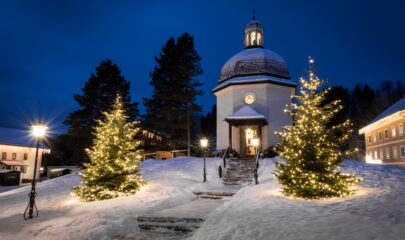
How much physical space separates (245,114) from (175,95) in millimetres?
11083

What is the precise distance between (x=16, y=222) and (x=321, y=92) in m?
14.3

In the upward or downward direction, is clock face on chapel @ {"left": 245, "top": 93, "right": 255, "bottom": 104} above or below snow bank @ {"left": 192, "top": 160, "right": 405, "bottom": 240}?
above

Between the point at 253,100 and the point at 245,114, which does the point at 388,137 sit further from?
the point at 245,114

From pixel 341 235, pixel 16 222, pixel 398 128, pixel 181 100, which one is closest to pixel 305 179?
pixel 341 235

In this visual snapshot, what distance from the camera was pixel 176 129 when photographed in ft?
119

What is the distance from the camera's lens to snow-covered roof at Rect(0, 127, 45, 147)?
161 ft

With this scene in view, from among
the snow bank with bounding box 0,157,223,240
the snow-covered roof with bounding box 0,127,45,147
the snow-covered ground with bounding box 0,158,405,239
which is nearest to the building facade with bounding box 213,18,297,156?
the snow bank with bounding box 0,157,223,240

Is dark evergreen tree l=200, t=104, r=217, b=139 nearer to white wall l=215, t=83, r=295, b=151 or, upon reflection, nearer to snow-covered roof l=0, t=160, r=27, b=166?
snow-covered roof l=0, t=160, r=27, b=166

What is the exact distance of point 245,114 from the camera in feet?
84.9

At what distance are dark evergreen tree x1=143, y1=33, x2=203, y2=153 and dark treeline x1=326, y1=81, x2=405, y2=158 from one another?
2480 cm

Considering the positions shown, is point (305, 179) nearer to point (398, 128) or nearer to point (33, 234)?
point (33, 234)

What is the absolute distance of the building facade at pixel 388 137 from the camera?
104 ft

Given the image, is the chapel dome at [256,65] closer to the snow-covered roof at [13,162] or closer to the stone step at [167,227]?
the stone step at [167,227]

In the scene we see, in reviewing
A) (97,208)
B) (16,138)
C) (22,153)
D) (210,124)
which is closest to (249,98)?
(97,208)
